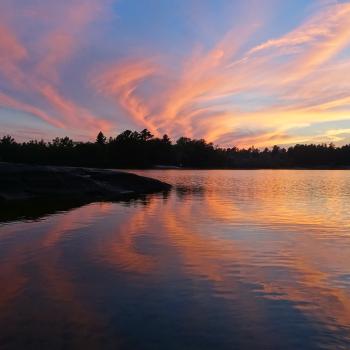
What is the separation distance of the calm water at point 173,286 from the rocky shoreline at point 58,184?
10491 mm

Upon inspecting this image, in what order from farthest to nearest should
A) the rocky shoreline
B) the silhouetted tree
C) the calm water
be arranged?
the silhouetted tree, the rocky shoreline, the calm water

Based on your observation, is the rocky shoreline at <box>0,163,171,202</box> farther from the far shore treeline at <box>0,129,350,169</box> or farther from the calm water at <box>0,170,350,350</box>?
the far shore treeline at <box>0,129,350,169</box>

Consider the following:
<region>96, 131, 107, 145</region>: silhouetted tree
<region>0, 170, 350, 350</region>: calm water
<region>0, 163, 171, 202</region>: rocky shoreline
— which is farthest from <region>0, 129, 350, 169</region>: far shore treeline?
<region>0, 170, 350, 350</region>: calm water

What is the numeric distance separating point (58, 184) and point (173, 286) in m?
22.0

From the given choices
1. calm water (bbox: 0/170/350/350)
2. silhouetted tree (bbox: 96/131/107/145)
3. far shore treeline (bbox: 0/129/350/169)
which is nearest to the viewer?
calm water (bbox: 0/170/350/350)

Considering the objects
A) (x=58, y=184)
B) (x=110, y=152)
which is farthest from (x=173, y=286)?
(x=110, y=152)

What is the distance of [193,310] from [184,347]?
135 centimetres

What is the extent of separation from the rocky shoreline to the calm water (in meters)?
10.5

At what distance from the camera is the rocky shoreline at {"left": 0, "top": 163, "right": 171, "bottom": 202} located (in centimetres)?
2567

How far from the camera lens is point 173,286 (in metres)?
Answer: 8.19

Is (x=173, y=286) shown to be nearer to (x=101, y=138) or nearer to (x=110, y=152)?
(x=110, y=152)

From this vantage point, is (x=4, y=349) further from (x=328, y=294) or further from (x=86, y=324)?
(x=328, y=294)

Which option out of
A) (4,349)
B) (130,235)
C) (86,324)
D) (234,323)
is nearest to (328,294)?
(234,323)

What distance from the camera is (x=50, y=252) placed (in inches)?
436
